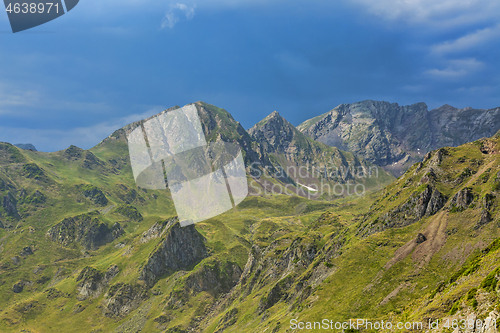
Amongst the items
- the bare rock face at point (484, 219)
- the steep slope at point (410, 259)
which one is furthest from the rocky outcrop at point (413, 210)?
the bare rock face at point (484, 219)

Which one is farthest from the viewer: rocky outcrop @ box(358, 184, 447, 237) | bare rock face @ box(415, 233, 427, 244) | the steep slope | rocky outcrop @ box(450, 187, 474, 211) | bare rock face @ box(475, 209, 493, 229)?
rocky outcrop @ box(358, 184, 447, 237)

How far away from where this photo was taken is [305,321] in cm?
10656

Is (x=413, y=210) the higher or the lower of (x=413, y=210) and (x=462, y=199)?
Answer: the lower

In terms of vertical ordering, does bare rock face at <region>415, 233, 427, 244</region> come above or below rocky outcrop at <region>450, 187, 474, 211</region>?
below

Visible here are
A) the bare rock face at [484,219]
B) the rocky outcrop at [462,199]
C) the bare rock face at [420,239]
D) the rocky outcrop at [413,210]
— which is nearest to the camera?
the bare rock face at [484,219]

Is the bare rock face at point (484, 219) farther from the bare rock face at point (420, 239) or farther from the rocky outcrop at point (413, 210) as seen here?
the rocky outcrop at point (413, 210)

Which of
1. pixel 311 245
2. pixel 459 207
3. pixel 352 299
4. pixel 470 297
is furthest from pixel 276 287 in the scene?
pixel 470 297

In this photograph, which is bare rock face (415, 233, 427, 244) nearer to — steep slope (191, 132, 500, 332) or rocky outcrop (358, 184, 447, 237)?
steep slope (191, 132, 500, 332)

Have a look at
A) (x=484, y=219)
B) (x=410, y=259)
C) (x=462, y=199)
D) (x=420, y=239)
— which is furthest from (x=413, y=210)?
(x=410, y=259)

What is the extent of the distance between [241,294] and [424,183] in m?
123

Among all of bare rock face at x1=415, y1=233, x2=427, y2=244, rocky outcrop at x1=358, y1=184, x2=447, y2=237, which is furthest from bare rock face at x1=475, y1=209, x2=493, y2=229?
rocky outcrop at x1=358, y1=184, x2=447, y2=237

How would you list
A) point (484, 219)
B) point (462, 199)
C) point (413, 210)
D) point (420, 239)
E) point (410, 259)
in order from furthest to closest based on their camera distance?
point (413, 210), point (462, 199), point (420, 239), point (410, 259), point (484, 219)

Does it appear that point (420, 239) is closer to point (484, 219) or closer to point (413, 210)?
point (484, 219)

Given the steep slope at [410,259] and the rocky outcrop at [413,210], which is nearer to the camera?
the steep slope at [410,259]
